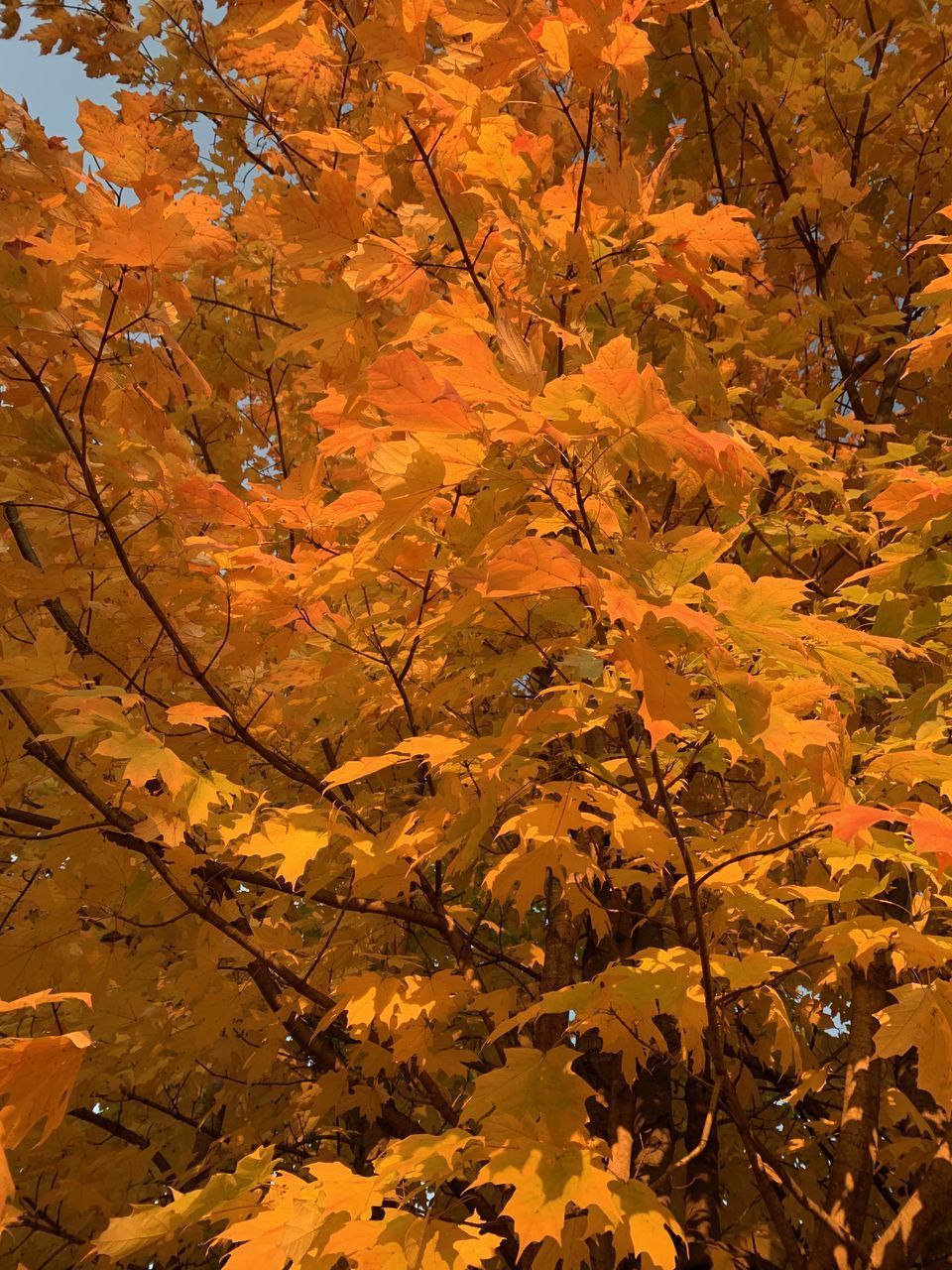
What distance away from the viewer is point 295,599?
2301mm

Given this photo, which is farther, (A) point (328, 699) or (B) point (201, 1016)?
(B) point (201, 1016)

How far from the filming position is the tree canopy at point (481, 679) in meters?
1.62

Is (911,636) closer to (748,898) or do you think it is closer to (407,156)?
(748,898)

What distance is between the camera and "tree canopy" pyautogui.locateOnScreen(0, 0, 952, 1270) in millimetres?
1618

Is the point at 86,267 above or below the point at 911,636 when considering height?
above

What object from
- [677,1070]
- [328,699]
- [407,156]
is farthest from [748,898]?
[407,156]

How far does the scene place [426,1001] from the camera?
7.29ft

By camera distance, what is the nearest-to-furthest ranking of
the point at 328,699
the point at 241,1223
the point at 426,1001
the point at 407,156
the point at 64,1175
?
the point at 241,1223, the point at 426,1001, the point at 328,699, the point at 407,156, the point at 64,1175

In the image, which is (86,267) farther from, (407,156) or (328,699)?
(328,699)

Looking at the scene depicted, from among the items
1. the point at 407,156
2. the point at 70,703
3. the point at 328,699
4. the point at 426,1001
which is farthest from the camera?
the point at 407,156

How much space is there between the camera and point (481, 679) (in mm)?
2840

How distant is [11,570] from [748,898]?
76.7 inches

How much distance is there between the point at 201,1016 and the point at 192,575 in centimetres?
124

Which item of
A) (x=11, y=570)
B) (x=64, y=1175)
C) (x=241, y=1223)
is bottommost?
(x=64, y=1175)
